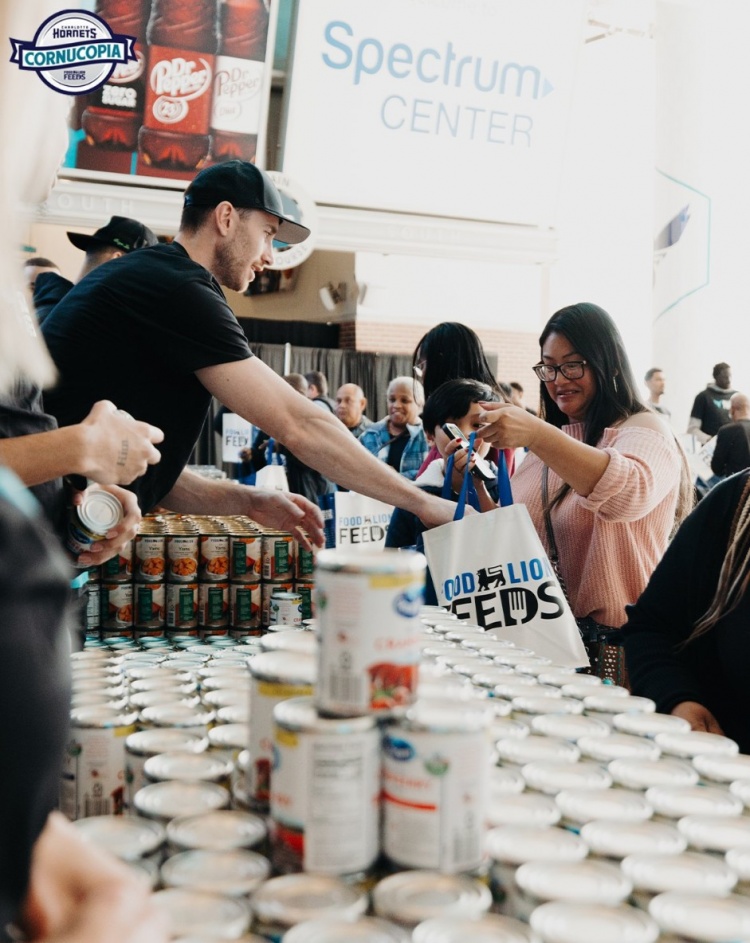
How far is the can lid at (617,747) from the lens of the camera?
1.22 metres

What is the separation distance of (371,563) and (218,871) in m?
0.33

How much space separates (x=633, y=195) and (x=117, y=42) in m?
8.60

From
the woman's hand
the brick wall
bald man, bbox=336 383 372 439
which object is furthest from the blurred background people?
the brick wall

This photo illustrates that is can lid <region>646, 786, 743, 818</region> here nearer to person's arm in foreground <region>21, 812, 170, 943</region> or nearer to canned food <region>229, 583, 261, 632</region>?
person's arm in foreground <region>21, 812, 170, 943</region>

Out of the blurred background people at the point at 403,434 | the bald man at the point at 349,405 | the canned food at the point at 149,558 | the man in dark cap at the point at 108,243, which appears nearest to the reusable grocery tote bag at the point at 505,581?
the canned food at the point at 149,558

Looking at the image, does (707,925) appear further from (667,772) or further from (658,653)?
(658,653)

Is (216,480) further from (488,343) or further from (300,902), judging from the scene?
(488,343)

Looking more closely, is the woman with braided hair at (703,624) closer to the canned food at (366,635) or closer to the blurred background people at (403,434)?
the canned food at (366,635)

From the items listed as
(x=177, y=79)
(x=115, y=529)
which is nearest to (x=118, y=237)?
(x=115, y=529)

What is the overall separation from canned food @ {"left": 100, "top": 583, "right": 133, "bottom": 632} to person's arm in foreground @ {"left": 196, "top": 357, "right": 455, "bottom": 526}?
53 cm

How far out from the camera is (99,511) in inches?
69.6

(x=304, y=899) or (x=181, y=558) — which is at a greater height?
(x=181, y=558)

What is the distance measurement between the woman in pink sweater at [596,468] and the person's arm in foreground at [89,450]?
1.08m

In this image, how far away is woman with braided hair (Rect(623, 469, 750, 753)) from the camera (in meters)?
1.74
